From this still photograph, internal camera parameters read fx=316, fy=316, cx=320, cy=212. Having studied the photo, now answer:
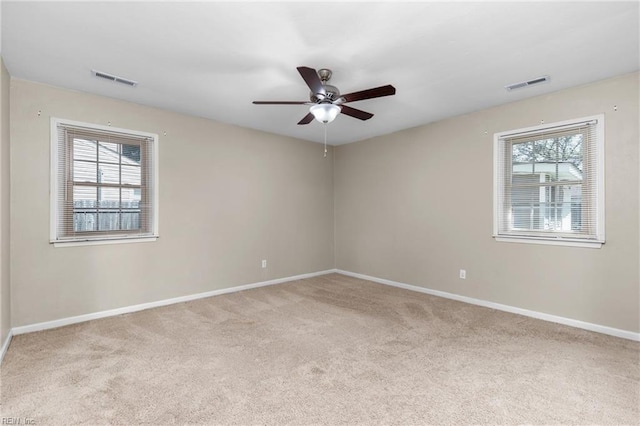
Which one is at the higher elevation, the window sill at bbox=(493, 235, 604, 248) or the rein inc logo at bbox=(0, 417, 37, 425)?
the window sill at bbox=(493, 235, 604, 248)

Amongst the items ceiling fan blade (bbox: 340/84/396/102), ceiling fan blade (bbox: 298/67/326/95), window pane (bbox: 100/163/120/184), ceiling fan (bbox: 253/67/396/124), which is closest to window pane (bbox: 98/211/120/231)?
window pane (bbox: 100/163/120/184)

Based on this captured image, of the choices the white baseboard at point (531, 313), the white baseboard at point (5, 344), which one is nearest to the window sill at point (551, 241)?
the white baseboard at point (531, 313)

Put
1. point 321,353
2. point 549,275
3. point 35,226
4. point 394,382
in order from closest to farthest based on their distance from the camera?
point 394,382 → point 321,353 → point 35,226 → point 549,275

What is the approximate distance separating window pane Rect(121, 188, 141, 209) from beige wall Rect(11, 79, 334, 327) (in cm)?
28

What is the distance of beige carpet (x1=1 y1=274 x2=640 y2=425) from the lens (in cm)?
191

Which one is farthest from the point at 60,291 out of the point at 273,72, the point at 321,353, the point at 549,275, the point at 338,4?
the point at 549,275

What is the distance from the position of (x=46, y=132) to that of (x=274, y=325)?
3.08m

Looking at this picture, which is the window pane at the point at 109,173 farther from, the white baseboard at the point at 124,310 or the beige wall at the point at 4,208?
the white baseboard at the point at 124,310

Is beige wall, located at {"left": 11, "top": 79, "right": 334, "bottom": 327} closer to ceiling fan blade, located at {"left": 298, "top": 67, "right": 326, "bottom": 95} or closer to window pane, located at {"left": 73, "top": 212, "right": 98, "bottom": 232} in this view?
window pane, located at {"left": 73, "top": 212, "right": 98, "bottom": 232}

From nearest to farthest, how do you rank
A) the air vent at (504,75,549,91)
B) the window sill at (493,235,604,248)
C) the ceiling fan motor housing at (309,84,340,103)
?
the ceiling fan motor housing at (309,84,340,103), the air vent at (504,75,549,91), the window sill at (493,235,604,248)

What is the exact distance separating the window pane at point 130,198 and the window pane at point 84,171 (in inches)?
13.2

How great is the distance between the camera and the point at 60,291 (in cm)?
332

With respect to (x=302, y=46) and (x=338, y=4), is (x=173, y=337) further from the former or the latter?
(x=338, y=4)

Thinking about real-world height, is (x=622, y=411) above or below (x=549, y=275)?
below
